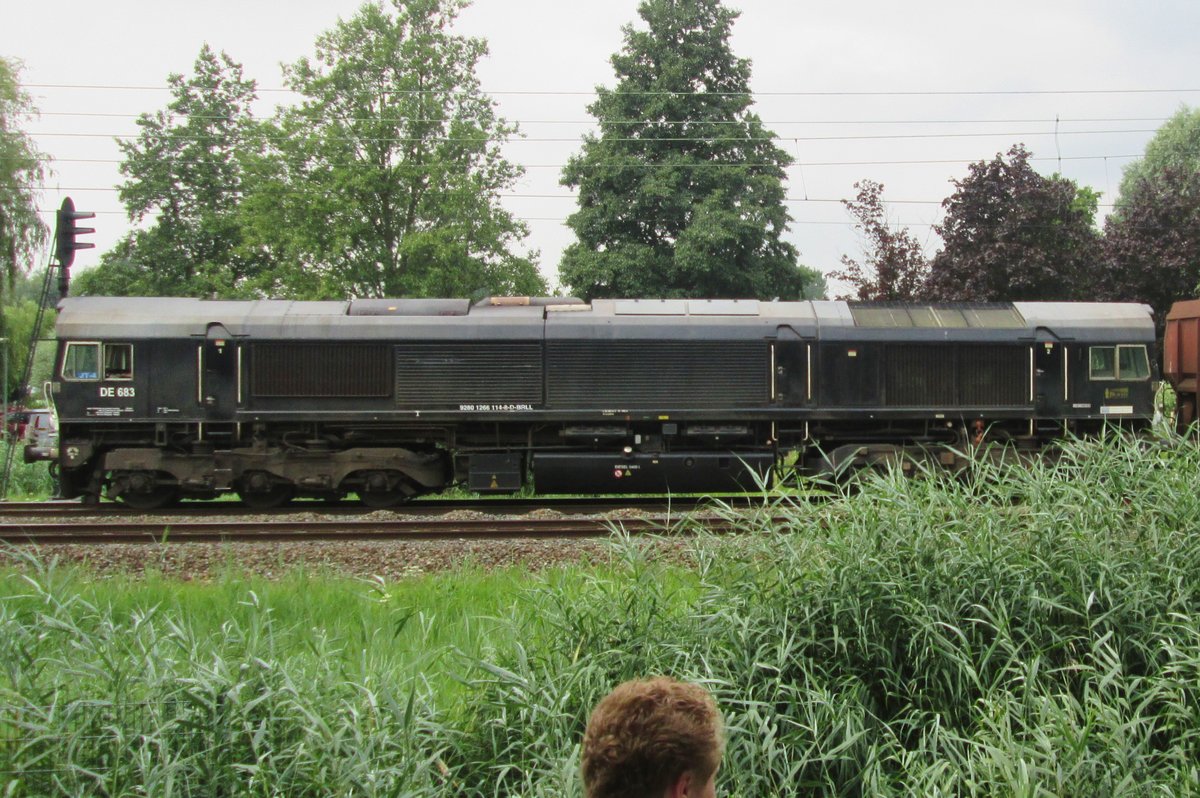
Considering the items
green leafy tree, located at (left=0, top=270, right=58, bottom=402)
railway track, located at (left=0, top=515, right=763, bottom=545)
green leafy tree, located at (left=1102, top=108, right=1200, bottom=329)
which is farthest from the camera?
green leafy tree, located at (left=0, top=270, right=58, bottom=402)

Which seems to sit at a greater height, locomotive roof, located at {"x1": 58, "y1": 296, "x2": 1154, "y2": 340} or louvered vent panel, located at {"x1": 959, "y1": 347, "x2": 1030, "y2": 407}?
locomotive roof, located at {"x1": 58, "y1": 296, "x2": 1154, "y2": 340}

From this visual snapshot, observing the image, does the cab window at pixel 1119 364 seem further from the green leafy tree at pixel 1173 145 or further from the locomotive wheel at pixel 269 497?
the green leafy tree at pixel 1173 145

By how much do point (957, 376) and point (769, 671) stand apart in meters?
11.2

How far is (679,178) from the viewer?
96.0ft

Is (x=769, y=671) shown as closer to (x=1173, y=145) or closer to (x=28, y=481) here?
(x=28, y=481)

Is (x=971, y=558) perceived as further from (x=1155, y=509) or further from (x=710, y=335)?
(x=710, y=335)

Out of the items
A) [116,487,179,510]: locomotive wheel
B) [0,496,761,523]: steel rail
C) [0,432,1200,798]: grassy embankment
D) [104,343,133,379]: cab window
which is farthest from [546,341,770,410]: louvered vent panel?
[0,432,1200,798]: grassy embankment

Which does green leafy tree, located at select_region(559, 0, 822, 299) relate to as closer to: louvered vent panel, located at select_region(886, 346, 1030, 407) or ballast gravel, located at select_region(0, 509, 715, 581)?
louvered vent panel, located at select_region(886, 346, 1030, 407)

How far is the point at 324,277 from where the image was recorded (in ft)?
94.4

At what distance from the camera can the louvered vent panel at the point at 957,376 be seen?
1524cm

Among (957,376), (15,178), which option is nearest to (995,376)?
(957,376)

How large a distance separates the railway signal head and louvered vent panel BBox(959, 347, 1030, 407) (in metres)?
→ 14.6

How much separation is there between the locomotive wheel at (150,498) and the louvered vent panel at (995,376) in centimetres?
1280

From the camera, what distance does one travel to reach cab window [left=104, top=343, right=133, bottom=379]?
566 inches
